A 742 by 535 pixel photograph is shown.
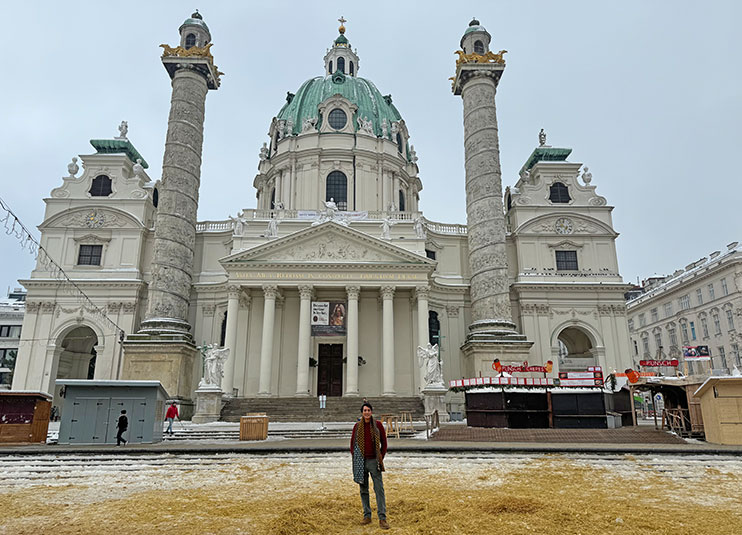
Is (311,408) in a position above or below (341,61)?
below

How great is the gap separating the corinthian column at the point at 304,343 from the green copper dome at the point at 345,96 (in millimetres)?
19113

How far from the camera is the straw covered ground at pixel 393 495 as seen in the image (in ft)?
21.5

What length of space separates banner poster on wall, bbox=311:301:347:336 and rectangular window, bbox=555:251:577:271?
16.2 m

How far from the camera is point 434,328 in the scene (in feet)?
119

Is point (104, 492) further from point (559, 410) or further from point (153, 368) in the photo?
point (153, 368)

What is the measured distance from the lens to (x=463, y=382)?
2123 centimetres

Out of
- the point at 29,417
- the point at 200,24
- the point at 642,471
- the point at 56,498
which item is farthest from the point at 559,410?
the point at 200,24

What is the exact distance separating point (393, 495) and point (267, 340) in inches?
888

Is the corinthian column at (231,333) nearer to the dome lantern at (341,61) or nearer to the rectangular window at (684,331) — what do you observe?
the dome lantern at (341,61)

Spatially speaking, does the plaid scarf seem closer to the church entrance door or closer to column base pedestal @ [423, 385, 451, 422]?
column base pedestal @ [423, 385, 451, 422]

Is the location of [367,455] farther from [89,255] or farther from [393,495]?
[89,255]

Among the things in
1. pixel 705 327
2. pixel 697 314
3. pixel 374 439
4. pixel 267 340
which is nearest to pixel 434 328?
pixel 267 340

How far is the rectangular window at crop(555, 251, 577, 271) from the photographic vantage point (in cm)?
3716

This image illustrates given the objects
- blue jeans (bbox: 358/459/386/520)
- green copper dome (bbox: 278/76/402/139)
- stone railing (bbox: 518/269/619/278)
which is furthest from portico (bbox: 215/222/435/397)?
blue jeans (bbox: 358/459/386/520)
